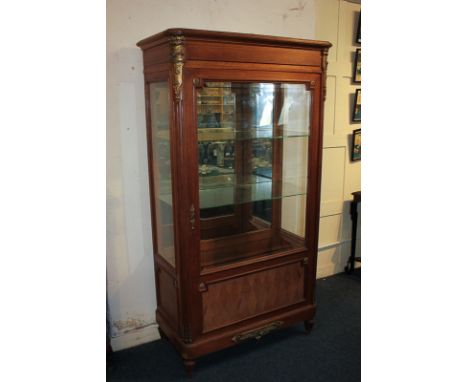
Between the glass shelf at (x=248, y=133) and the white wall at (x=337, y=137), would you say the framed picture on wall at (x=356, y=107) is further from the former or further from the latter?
the glass shelf at (x=248, y=133)

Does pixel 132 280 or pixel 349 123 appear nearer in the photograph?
pixel 132 280

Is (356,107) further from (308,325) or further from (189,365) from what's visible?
(189,365)

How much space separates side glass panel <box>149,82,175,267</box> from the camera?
208cm

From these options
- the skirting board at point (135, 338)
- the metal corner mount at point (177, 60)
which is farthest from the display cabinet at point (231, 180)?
the skirting board at point (135, 338)

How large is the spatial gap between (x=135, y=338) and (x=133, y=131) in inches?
51.5

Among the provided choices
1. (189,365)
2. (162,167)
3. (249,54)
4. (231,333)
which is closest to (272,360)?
(231,333)

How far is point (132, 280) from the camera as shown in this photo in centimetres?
243

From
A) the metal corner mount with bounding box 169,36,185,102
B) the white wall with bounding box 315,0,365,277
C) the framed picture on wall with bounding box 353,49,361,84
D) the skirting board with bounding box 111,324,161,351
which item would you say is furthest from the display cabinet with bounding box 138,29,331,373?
the framed picture on wall with bounding box 353,49,361,84

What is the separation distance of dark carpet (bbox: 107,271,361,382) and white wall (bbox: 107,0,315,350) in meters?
0.18

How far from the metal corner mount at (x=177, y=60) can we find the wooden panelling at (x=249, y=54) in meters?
0.03
